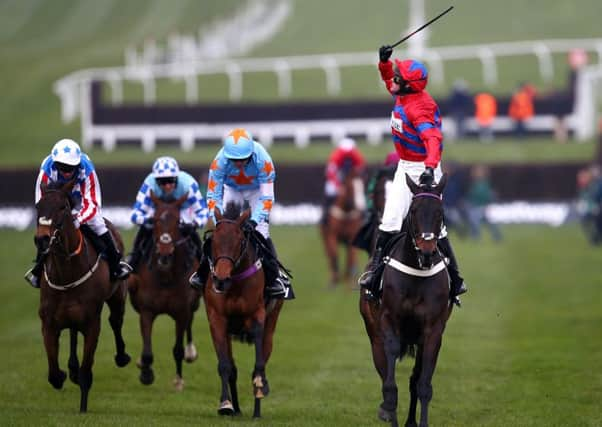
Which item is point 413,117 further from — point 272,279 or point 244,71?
point 244,71

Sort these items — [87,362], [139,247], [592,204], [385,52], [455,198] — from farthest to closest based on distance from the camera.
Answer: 1. [455,198]
2. [592,204]
3. [139,247]
4. [87,362]
5. [385,52]

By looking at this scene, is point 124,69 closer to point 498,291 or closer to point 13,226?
point 13,226

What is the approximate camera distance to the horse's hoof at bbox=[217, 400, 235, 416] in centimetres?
1070

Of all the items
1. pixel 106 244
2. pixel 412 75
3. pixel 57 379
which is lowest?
pixel 57 379

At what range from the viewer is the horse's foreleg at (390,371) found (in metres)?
9.70

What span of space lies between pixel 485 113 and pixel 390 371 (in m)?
24.5

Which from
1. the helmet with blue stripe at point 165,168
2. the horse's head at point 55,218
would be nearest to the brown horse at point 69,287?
the horse's head at point 55,218

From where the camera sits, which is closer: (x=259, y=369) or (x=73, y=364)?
(x=259, y=369)

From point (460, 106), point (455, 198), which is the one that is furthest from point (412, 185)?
point (460, 106)

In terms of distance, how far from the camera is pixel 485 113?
33625 millimetres

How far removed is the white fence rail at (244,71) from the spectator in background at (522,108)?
135 centimetres

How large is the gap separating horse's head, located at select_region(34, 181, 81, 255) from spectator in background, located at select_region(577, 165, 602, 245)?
17633mm

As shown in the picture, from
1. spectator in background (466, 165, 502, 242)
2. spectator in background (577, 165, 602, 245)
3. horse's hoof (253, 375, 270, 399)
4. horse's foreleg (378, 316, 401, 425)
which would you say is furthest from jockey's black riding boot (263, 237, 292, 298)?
spectator in background (466, 165, 502, 242)

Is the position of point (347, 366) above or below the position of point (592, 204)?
above
